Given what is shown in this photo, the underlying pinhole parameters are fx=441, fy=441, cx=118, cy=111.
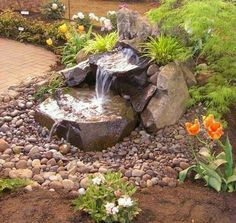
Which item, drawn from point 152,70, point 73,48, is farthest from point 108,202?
point 73,48

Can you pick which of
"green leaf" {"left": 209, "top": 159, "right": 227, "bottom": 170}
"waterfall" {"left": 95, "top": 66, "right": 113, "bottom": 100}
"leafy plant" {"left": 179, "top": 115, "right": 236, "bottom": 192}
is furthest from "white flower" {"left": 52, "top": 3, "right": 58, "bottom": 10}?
"green leaf" {"left": 209, "top": 159, "right": 227, "bottom": 170}

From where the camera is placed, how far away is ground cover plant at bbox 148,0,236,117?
430cm

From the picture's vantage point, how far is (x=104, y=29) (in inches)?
278

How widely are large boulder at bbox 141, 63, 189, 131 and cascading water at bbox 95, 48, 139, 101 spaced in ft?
1.29

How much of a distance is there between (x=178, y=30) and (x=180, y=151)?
5.07 feet

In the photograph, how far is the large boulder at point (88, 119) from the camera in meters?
4.21

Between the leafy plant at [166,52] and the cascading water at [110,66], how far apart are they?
0.20 meters

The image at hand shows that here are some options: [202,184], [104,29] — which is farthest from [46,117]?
[104,29]

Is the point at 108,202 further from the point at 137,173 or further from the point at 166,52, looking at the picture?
the point at 166,52

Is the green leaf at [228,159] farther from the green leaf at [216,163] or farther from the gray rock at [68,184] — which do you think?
the gray rock at [68,184]

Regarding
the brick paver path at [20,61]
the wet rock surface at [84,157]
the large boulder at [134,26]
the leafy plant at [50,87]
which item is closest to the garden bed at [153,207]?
the wet rock surface at [84,157]

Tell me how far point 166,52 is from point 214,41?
1.71 feet

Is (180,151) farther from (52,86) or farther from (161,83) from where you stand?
(52,86)

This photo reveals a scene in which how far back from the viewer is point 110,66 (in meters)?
4.77
